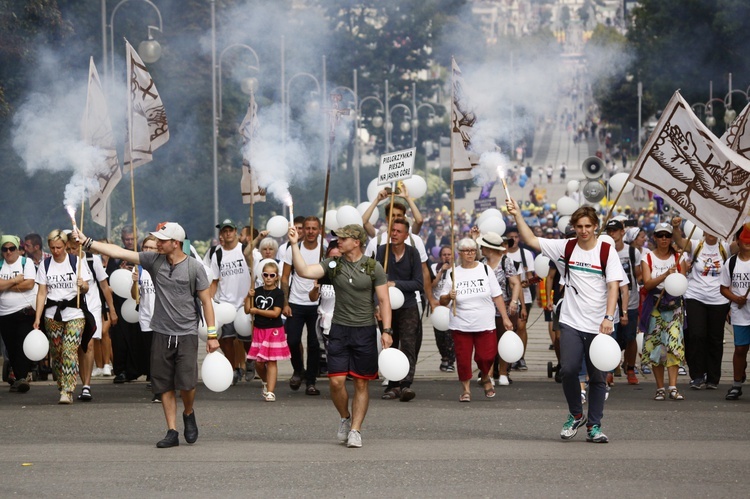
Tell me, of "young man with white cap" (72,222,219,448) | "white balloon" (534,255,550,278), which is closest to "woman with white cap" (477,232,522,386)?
"white balloon" (534,255,550,278)

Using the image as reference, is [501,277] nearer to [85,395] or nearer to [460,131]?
[460,131]

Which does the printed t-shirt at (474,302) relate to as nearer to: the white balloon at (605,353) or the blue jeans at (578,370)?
the blue jeans at (578,370)

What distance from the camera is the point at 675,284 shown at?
1301 centimetres

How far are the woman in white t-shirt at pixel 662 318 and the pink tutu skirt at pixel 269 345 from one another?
3259mm

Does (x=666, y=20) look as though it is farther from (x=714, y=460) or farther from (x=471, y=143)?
(x=714, y=460)

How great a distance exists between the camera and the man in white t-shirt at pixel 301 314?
44.4 ft

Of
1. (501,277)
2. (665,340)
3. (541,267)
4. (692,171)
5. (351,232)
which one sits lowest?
(665,340)

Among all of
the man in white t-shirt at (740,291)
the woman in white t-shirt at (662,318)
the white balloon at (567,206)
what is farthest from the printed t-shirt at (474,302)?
the white balloon at (567,206)

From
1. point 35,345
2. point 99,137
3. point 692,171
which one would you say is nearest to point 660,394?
point 692,171

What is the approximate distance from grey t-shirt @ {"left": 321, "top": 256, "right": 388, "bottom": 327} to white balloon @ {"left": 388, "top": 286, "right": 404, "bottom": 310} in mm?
2537

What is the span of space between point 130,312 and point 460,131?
145 inches

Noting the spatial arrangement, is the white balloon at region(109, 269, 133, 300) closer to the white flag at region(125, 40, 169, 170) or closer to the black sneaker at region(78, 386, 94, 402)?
the white flag at region(125, 40, 169, 170)

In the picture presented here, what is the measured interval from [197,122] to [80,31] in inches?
440

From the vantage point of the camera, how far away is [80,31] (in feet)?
106
